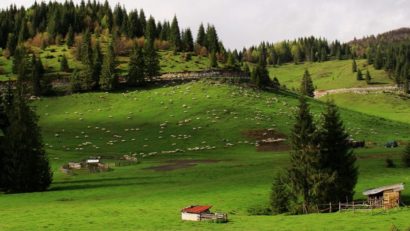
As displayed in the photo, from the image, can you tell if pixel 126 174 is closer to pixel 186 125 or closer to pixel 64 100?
pixel 186 125

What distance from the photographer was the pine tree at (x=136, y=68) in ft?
509

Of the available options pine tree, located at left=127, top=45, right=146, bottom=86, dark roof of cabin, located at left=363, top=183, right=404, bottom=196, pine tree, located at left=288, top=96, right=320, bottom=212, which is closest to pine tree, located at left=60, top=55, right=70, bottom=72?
pine tree, located at left=127, top=45, right=146, bottom=86

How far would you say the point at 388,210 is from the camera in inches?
1847

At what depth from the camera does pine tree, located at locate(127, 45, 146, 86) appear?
155000 millimetres

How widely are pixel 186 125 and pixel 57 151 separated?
100 feet

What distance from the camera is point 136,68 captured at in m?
155

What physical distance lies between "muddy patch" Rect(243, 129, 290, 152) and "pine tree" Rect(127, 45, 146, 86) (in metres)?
53.7

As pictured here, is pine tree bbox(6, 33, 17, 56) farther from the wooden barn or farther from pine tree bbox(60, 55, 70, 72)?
the wooden barn

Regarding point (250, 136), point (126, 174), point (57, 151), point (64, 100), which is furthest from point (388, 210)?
point (64, 100)

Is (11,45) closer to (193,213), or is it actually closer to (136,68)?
(136,68)

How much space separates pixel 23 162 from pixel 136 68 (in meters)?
88.7

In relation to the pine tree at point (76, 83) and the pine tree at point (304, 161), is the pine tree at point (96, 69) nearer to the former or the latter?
the pine tree at point (76, 83)

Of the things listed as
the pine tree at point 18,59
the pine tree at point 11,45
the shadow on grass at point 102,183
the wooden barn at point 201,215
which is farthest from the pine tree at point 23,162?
the pine tree at point 11,45

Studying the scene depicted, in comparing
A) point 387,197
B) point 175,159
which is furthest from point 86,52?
point 387,197
